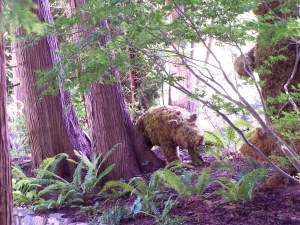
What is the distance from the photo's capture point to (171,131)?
26.1 feet

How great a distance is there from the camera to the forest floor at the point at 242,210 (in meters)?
4.74

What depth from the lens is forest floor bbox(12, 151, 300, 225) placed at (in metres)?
4.74

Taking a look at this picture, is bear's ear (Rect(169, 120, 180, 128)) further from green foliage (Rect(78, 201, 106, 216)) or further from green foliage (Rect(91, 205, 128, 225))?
green foliage (Rect(91, 205, 128, 225))

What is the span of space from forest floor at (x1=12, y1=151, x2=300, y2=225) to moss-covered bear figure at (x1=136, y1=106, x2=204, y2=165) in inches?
75.8

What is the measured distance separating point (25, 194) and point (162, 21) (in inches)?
171

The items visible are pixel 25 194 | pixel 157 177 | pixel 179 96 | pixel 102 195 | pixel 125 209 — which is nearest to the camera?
pixel 125 209

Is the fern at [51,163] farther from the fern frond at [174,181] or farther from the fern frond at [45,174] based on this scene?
the fern frond at [174,181]

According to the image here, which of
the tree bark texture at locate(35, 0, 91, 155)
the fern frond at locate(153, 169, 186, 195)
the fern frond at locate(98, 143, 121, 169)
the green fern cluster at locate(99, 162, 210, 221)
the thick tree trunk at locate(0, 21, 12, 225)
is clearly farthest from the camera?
the tree bark texture at locate(35, 0, 91, 155)

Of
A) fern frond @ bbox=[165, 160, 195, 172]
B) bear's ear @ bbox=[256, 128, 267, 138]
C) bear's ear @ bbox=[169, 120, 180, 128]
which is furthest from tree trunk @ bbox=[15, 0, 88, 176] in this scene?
bear's ear @ bbox=[256, 128, 267, 138]

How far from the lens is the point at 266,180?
229 inches

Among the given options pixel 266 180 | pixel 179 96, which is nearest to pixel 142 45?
pixel 266 180

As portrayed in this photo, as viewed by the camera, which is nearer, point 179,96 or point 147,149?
point 147,149

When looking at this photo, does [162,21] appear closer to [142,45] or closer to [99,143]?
[142,45]

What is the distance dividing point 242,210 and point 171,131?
122 inches
